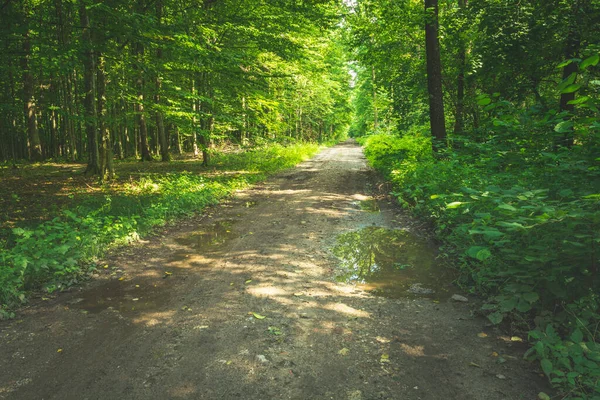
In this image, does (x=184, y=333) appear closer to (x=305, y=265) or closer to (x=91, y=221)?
(x=305, y=265)

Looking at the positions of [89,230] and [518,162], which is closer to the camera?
[518,162]

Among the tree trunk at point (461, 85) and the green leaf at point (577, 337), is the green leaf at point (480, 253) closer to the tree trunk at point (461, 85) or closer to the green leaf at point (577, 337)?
the green leaf at point (577, 337)

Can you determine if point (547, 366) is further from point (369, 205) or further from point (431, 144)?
point (431, 144)

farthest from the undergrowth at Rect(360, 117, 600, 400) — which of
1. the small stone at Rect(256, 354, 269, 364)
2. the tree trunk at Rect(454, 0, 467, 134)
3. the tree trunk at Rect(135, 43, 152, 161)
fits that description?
the tree trunk at Rect(135, 43, 152, 161)

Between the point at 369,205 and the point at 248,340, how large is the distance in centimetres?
692

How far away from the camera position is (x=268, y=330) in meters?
3.61

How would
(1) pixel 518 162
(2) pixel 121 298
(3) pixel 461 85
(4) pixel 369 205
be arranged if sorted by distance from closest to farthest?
(2) pixel 121 298, (1) pixel 518 162, (4) pixel 369 205, (3) pixel 461 85

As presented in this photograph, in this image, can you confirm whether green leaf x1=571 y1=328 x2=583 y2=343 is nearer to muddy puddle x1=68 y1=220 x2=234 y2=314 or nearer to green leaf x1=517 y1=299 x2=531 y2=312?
green leaf x1=517 y1=299 x2=531 y2=312

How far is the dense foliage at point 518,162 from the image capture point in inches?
116

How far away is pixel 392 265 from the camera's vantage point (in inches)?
215

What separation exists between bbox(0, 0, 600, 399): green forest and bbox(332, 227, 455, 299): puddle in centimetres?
38

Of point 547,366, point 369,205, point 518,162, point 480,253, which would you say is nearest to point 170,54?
point 369,205

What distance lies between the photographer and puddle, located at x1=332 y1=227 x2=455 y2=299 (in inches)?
183

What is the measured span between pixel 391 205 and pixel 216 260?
570 cm
